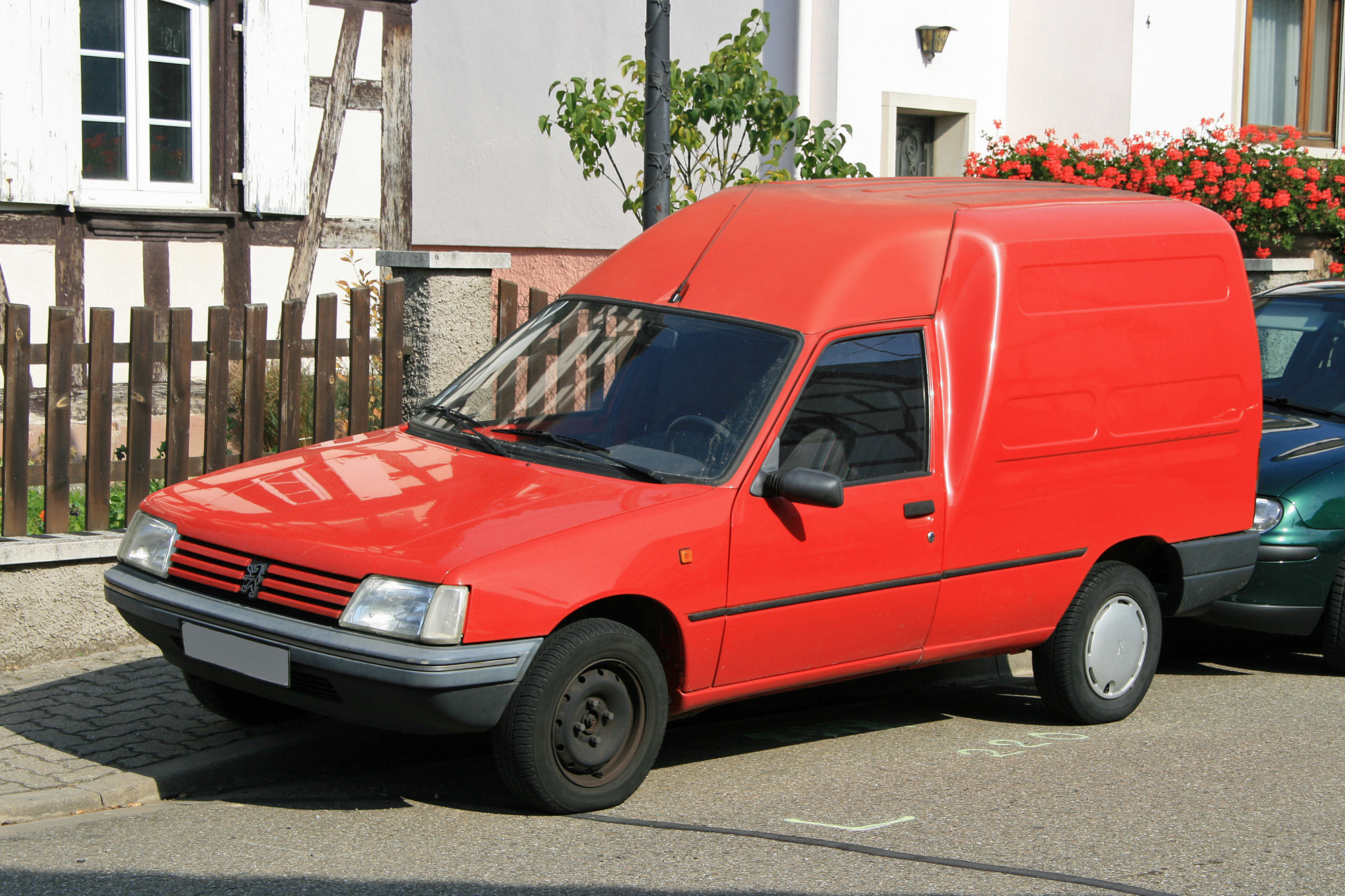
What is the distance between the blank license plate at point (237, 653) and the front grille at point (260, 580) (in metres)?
0.13

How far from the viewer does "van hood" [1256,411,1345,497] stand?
7379 mm

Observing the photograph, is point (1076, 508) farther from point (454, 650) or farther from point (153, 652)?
point (153, 652)

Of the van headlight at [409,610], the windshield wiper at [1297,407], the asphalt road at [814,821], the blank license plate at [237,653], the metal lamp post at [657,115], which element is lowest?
the asphalt road at [814,821]

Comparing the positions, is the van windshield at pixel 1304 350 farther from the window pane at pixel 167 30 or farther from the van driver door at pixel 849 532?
the window pane at pixel 167 30

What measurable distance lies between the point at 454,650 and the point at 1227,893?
245cm

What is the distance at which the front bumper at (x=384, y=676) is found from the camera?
4617 millimetres

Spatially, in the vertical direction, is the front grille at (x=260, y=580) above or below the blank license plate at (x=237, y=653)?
above

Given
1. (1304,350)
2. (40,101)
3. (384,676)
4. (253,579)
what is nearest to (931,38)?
(1304,350)

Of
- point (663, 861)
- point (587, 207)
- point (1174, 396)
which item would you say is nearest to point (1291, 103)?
point (587, 207)

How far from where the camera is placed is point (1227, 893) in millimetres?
4492

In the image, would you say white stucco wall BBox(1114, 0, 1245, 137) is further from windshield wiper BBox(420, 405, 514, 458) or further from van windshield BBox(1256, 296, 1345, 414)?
windshield wiper BBox(420, 405, 514, 458)

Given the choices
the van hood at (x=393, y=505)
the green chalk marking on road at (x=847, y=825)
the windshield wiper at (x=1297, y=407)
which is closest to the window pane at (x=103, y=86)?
the van hood at (x=393, y=505)

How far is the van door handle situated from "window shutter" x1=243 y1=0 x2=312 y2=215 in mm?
7725

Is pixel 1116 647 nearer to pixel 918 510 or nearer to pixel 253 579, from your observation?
pixel 918 510
